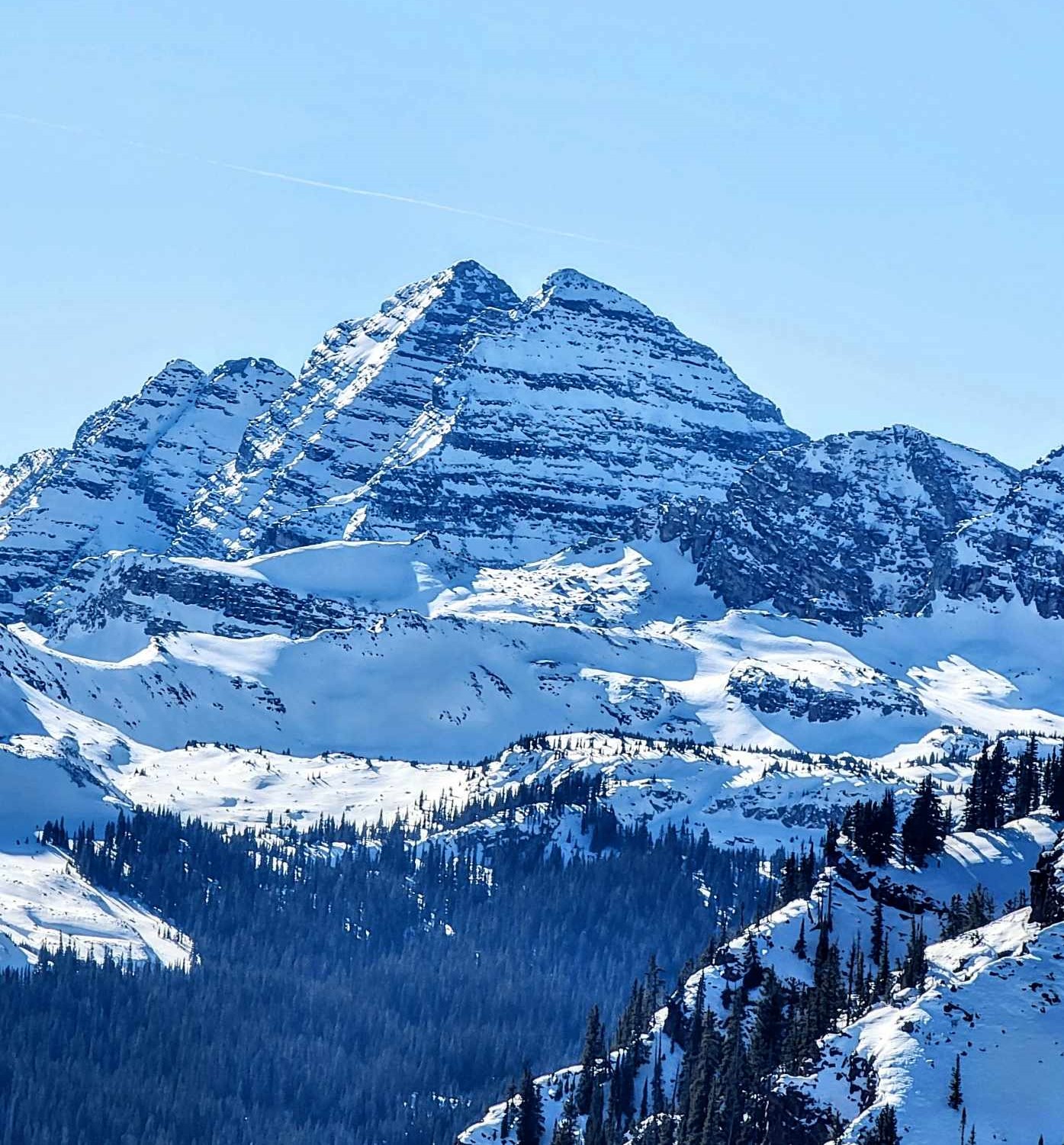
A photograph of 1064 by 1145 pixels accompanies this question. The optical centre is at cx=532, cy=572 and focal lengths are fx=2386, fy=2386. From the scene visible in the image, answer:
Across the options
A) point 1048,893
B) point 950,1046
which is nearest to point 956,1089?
point 950,1046

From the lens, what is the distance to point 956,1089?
157 metres

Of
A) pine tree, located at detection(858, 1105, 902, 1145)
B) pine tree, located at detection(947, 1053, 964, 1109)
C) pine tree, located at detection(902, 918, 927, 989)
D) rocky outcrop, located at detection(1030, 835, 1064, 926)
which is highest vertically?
rocky outcrop, located at detection(1030, 835, 1064, 926)

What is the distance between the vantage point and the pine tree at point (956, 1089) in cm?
15638

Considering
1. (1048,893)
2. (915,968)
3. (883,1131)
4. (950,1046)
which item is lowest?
(883,1131)

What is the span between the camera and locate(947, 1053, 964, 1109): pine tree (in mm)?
156375

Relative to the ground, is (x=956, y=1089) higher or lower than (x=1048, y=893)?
lower

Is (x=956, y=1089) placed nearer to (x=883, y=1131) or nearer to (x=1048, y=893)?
(x=883, y=1131)

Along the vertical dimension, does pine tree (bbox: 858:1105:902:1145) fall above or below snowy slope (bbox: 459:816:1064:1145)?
below

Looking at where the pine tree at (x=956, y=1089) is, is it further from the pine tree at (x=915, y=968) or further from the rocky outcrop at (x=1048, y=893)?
the rocky outcrop at (x=1048, y=893)

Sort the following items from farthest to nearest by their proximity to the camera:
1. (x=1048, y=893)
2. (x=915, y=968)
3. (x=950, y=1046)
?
(x=1048, y=893)
(x=915, y=968)
(x=950, y=1046)

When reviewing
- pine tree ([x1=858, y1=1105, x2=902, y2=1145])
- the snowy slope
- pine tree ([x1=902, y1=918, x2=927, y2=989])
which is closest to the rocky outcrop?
the snowy slope

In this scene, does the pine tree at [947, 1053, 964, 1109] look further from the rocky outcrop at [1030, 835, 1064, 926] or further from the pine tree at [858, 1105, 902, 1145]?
the rocky outcrop at [1030, 835, 1064, 926]

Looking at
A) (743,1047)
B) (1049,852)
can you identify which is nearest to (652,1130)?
(743,1047)

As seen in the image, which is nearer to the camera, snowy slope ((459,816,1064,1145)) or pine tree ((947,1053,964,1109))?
snowy slope ((459,816,1064,1145))
